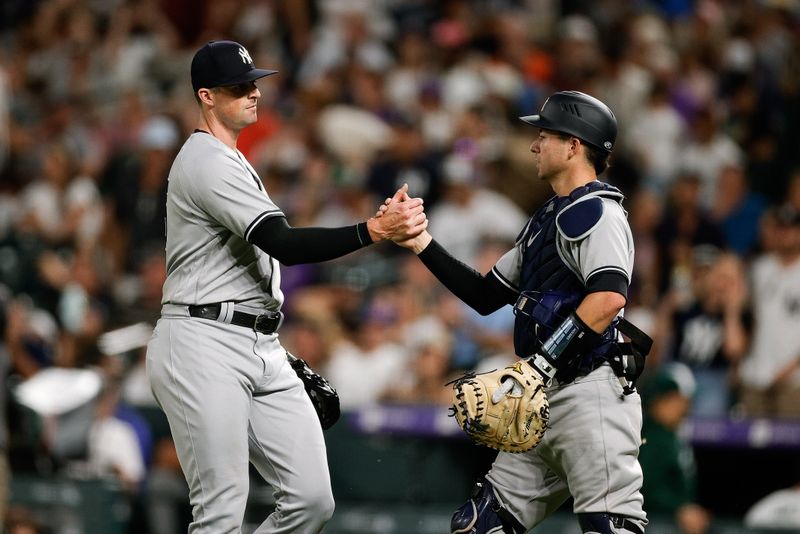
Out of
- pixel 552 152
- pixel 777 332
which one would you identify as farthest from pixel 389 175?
pixel 552 152

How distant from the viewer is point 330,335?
968 centimetres

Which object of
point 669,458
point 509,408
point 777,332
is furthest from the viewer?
point 777,332

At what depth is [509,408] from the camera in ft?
16.1

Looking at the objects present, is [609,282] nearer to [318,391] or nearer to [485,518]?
[485,518]

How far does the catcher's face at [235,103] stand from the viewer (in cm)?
531

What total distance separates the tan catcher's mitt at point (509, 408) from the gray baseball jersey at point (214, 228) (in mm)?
976

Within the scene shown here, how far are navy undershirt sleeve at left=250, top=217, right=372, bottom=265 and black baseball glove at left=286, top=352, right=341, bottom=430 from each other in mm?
750

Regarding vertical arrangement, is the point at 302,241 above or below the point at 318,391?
above

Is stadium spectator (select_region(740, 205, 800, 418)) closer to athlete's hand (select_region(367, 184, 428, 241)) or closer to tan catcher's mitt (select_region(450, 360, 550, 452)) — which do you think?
tan catcher's mitt (select_region(450, 360, 550, 452))

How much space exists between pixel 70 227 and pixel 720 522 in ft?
21.5

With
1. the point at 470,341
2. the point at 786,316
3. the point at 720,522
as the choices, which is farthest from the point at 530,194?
the point at 720,522

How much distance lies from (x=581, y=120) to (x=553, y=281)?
64cm

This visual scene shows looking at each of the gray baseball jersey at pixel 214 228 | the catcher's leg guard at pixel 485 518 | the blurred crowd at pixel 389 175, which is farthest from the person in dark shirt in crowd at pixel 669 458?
the gray baseball jersey at pixel 214 228

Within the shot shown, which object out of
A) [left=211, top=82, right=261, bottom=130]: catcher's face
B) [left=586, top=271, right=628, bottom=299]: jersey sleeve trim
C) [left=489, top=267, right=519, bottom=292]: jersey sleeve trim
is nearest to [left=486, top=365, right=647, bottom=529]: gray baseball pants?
[left=586, top=271, right=628, bottom=299]: jersey sleeve trim
